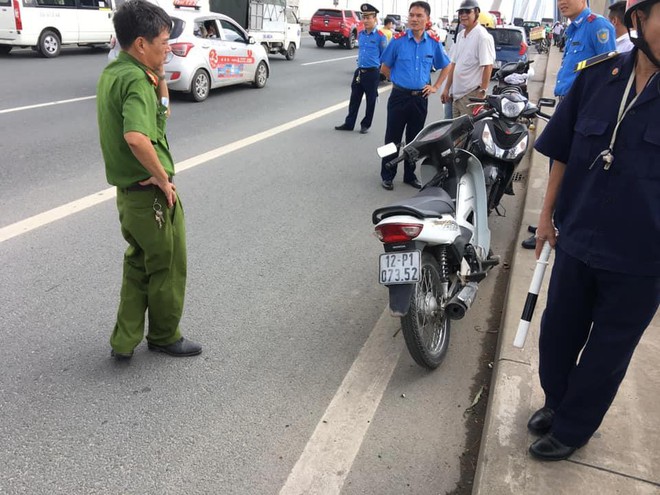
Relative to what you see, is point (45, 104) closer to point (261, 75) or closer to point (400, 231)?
point (261, 75)

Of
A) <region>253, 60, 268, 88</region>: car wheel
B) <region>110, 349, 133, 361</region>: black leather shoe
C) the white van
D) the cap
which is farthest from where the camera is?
the white van

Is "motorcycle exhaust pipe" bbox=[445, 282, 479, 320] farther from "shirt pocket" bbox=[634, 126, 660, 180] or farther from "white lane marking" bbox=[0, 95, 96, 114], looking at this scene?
"white lane marking" bbox=[0, 95, 96, 114]

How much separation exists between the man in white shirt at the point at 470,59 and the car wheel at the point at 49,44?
13.1 m

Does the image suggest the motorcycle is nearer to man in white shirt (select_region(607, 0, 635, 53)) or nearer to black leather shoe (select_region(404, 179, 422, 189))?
man in white shirt (select_region(607, 0, 635, 53))

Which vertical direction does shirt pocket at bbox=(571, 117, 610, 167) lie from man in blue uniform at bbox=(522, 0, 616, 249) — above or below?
below

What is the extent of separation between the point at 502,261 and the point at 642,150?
2.95m

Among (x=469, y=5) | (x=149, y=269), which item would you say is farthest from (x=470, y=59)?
(x=149, y=269)

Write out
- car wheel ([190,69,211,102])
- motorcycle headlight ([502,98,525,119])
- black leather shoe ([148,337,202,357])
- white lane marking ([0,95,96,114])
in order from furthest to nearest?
car wheel ([190,69,211,102]) < white lane marking ([0,95,96,114]) < motorcycle headlight ([502,98,525,119]) < black leather shoe ([148,337,202,357])

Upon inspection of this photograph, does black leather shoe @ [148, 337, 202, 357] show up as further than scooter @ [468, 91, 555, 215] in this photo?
No

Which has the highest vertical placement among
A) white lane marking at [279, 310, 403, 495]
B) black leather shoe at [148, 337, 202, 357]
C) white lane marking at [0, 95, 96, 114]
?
white lane marking at [0, 95, 96, 114]

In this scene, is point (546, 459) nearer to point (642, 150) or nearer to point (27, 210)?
point (642, 150)

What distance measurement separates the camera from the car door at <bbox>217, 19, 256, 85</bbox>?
11.9 meters

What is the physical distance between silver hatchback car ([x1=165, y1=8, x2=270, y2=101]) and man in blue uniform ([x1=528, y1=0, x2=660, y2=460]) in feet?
31.2

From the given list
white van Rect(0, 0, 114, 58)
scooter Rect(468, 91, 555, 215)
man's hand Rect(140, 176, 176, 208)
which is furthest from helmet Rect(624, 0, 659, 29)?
white van Rect(0, 0, 114, 58)
